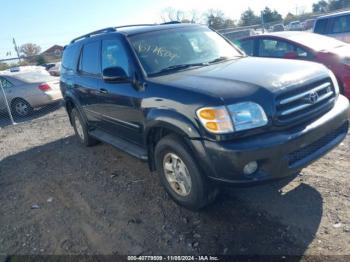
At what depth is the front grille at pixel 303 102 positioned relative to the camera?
308 centimetres

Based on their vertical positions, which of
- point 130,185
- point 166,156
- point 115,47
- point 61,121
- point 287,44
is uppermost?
point 115,47

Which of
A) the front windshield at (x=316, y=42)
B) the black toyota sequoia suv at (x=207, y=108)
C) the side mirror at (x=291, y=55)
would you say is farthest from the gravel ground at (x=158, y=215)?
the front windshield at (x=316, y=42)

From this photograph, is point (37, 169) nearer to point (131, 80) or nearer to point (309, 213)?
point (131, 80)

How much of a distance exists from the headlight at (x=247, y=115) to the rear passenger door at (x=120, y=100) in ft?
4.24

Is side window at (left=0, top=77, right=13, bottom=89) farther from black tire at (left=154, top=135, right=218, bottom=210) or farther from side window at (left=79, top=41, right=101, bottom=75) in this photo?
black tire at (left=154, top=135, right=218, bottom=210)

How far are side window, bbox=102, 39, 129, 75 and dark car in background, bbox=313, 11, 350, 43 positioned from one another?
7.37 meters

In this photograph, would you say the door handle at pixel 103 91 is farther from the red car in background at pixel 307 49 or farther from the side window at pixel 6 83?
the side window at pixel 6 83

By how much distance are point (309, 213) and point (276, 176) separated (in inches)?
27.3

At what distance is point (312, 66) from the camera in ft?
12.2

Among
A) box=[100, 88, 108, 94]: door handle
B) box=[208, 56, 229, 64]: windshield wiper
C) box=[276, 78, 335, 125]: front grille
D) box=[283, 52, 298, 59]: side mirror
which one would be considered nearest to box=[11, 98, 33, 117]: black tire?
box=[100, 88, 108, 94]: door handle

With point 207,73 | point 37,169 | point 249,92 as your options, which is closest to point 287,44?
point 207,73

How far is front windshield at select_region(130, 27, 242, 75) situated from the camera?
400cm

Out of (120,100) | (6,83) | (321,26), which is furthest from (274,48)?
(6,83)

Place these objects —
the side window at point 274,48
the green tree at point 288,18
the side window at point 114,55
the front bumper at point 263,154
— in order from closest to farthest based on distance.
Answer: the front bumper at point 263,154 → the side window at point 114,55 → the side window at point 274,48 → the green tree at point 288,18
